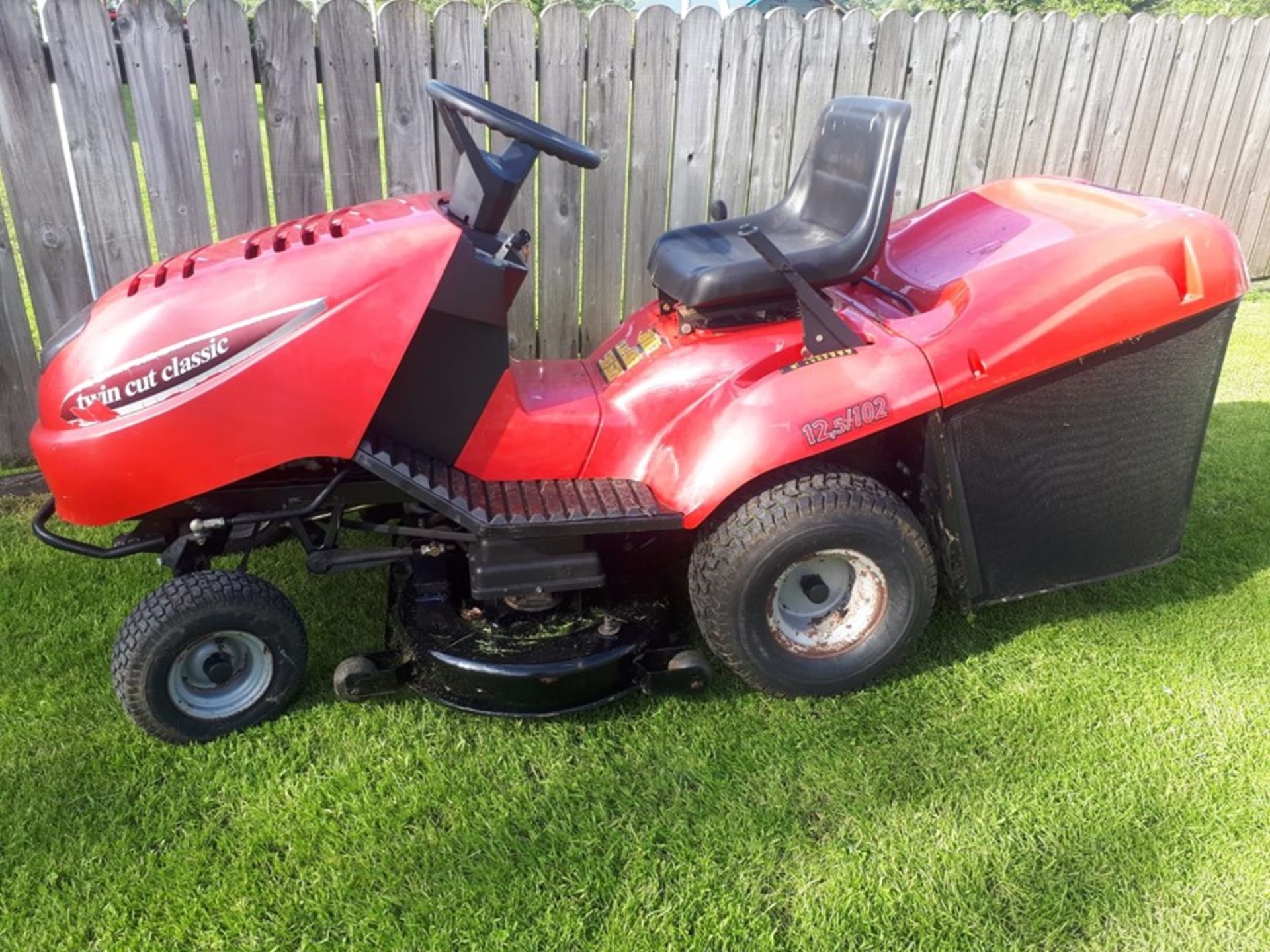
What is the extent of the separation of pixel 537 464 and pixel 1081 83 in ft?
12.4

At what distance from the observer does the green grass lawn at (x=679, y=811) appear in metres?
1.90

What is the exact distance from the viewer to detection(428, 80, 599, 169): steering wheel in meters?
2.11

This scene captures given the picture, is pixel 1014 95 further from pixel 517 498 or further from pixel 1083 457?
pixel 517 498

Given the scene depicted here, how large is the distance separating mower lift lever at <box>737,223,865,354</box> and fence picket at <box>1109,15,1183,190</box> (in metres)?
3.60

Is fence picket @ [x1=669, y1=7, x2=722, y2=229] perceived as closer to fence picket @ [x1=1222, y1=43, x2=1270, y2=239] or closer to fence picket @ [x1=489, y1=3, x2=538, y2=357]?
fence picket @ [x1=489, y1=3, x2=538, y2=357]

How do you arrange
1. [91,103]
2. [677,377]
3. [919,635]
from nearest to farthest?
[677,377]
[919,635]
[91,103]

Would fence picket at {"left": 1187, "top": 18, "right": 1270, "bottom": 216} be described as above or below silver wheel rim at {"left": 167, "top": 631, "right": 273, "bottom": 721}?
above

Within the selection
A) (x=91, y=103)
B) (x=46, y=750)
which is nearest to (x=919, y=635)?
(x=46, y=750)

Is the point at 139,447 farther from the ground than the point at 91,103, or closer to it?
closer to it

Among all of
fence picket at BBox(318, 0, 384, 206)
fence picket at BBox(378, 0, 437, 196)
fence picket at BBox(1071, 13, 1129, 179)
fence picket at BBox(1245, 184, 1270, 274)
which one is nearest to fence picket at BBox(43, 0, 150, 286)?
fence picket at BBox(318, 0, 384, 206)

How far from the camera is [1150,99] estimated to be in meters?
5.02

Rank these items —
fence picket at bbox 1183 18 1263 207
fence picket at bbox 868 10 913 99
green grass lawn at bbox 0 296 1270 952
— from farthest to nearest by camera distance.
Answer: fence picket at bbox 1183 18 1263 207, fence picket at bbox 868 10 913 99, green grass lawn at bbox 0 296 1270 952

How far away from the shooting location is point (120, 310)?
2.10 m

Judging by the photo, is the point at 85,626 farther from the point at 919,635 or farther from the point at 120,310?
the point at 919,635
